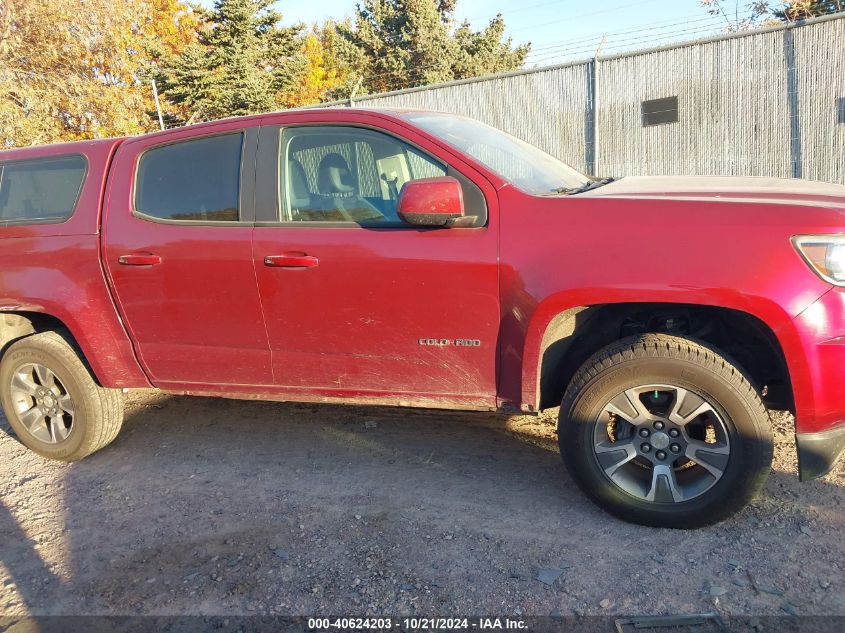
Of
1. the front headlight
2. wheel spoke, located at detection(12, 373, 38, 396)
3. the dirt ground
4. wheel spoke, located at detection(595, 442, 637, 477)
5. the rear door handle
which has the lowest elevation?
the dirt ground

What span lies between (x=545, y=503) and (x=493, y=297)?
1055 mm

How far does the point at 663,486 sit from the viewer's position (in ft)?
9.11

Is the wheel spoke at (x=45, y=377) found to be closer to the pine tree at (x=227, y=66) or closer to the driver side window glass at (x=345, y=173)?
the driver side window glass at (x=345, y=173)

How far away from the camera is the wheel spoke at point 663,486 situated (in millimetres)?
2768

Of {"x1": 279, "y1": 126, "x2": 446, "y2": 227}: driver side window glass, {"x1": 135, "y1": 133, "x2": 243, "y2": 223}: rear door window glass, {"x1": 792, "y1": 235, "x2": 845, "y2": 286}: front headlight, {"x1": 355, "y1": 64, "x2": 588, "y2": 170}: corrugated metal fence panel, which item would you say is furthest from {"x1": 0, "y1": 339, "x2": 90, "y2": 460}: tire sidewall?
{"x1": 355, "y1": 64, "x2": 588, "y2": 170}: corrugated metal fence panel

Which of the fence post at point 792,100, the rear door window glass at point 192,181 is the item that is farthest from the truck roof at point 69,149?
the fence post at point 792,100

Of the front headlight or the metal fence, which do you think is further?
the metal fence

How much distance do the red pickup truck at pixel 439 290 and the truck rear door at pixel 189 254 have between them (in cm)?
1

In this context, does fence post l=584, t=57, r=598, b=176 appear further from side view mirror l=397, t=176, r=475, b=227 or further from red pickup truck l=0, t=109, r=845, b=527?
side view mirror l=397, t=176, r=475, b=227

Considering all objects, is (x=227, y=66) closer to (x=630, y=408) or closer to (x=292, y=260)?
(x=292, y=260)

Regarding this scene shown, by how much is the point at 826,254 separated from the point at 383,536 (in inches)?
84.7

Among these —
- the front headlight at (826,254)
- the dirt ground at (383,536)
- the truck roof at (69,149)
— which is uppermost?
the truck roof at (69,149)

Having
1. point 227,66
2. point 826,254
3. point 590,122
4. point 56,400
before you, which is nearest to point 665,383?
point 826,254

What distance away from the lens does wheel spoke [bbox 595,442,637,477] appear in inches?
111
